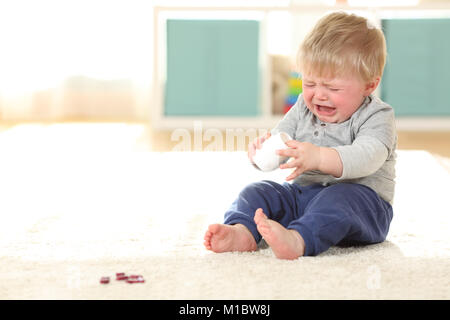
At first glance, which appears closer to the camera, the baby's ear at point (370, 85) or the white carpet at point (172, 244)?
the white carpet at point (172, 244)

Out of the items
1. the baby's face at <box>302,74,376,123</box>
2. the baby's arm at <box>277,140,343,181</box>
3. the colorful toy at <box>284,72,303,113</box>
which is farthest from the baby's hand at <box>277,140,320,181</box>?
the colorful toy at <box>284,72,303,113</box>

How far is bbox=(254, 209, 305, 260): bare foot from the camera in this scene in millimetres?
995

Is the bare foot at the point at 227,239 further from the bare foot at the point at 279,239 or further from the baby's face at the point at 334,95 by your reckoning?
the baby's face at the point at 334,95

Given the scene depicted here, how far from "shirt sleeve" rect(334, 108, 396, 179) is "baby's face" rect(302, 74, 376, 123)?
37mm

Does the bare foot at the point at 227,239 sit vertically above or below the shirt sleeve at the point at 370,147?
below

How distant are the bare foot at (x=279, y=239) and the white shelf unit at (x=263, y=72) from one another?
1771 millimetres

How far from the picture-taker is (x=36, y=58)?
10.9 feet

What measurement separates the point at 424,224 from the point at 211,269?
0.49 m

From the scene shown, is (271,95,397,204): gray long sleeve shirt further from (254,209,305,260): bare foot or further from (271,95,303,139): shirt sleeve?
(254,209,305,260): bare foot

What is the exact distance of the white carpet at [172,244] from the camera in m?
0.89

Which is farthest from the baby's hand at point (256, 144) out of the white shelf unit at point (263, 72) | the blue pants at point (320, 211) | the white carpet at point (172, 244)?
the white shelf unit at point (263, 72)

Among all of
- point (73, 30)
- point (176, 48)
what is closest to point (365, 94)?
point (176, 48)
